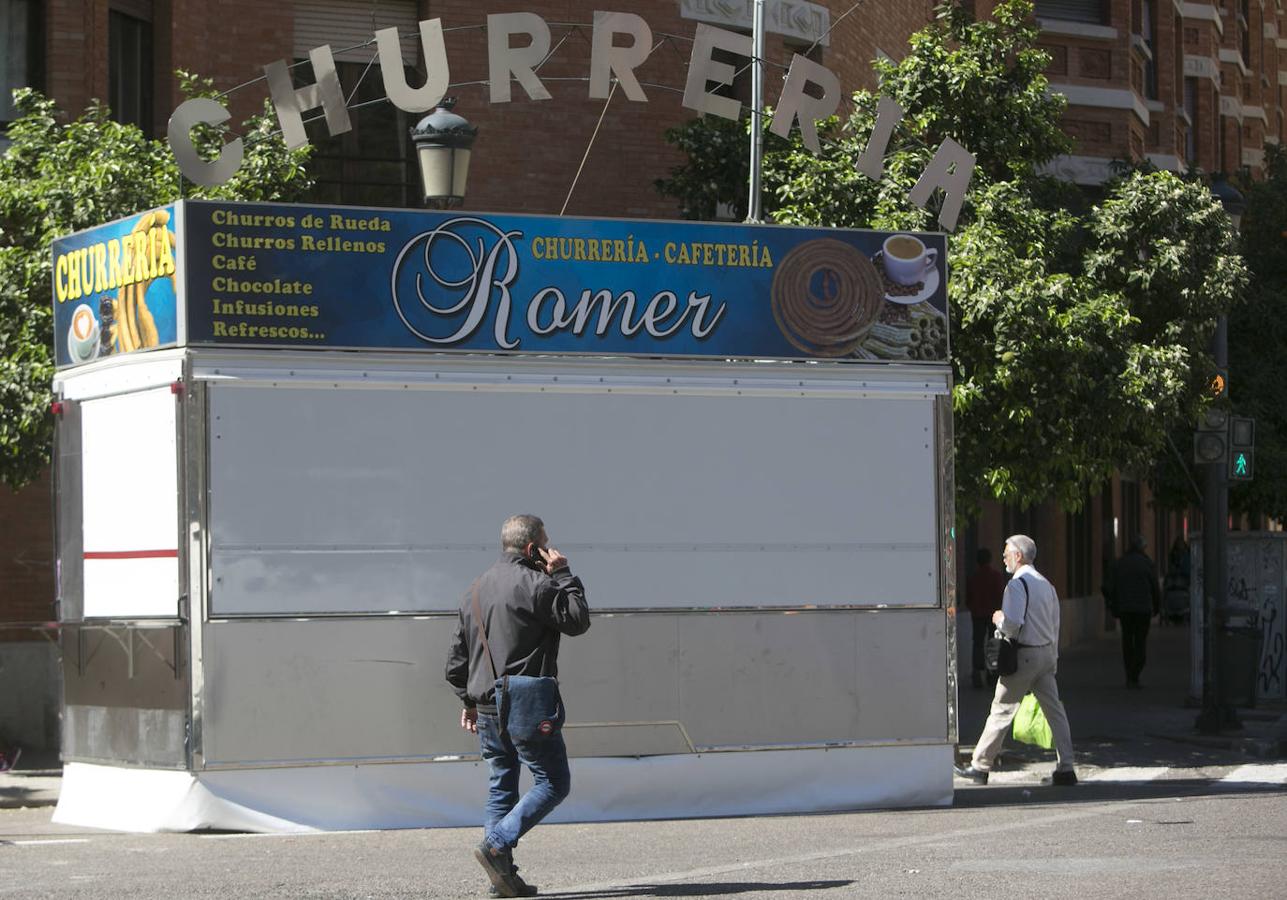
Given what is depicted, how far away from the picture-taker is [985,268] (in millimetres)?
15867

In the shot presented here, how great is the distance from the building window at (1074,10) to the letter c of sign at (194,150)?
24.2 metres

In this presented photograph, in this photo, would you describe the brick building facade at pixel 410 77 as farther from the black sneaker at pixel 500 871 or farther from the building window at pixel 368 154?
the black sneaker at pixel 500 871

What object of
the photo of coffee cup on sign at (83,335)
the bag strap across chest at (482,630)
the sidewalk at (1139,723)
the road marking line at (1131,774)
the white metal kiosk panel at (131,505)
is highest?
the photo of coffee cup on sign at (83,335)

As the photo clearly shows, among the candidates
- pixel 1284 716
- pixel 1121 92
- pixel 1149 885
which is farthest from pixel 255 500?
pixel 1121 92

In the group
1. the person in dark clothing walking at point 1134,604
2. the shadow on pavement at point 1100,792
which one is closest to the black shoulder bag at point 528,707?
the shadow on pavement at point 1100,792

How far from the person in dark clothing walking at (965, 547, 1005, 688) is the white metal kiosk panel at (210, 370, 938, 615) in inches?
426

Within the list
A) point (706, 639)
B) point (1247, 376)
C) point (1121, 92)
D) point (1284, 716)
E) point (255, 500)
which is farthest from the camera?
point (1121, 92)

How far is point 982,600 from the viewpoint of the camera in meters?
23.4

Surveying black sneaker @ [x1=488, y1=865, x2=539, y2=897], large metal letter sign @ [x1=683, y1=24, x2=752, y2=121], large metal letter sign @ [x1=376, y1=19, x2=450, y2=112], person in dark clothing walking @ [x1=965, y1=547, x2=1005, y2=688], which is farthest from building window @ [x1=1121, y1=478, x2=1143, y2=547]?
black sneaker @ [x1=488, y1=865, x2=539, y2=897]

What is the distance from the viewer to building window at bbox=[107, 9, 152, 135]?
768 inches

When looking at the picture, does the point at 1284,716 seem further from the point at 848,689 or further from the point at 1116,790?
the point at 848,689

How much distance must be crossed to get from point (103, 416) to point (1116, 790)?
7.35 meters

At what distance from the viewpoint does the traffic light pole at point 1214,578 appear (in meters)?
18.2

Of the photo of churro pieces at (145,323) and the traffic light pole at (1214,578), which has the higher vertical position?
the photo of churro pieces at (145,323)
